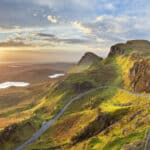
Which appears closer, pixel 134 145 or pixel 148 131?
pixel 134 145

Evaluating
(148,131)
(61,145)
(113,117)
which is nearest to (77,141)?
(61,145)

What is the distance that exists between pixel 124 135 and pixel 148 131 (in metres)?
16.2

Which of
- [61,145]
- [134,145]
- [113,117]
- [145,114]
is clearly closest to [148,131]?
[134,145]

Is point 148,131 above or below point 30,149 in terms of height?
above

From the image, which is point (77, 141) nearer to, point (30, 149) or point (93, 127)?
point (93, 127)

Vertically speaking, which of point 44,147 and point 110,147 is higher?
point 110,147

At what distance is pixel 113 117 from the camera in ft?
651

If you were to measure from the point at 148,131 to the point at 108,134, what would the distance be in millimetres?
30722

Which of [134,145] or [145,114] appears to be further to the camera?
[145,114]

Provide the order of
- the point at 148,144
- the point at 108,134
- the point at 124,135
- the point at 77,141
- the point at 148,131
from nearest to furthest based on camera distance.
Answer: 1. the point at 148,144
2. the point at 148,131
3. the point at 124,135
4. the point at 108,134
5. the point at 77,141

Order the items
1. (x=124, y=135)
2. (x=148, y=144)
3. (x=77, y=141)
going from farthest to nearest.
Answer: (x=77, y=141)
(x=124, y=135)
(x=148, y=144)

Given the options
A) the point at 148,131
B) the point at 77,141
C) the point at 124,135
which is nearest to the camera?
the point at 148,131

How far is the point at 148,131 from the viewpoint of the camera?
151750 mm

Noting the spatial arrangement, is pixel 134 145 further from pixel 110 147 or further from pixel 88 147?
pixel 88 147
